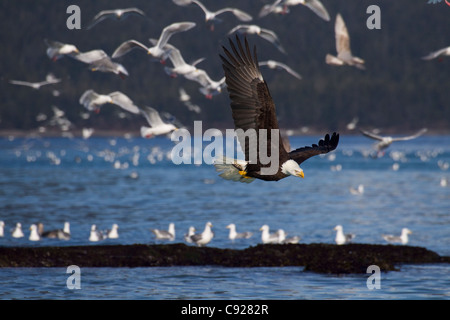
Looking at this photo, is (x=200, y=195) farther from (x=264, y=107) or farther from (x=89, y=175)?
(x=264, y=107)

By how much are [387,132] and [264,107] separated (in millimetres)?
149558

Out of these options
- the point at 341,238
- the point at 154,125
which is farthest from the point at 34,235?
the point at 341,238

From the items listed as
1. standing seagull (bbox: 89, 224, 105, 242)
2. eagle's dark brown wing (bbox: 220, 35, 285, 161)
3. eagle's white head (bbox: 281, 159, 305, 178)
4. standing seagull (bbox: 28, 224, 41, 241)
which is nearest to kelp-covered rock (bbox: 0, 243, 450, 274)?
standing seagull (bbox: 89, 224, 105, 242)

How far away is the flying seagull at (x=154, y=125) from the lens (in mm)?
20562

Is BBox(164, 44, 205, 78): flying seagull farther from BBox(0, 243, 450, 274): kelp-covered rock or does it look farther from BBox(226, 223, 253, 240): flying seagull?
BBox(226, 223, 253, 240): flying seagull

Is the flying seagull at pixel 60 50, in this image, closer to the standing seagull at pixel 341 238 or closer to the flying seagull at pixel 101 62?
the flying seagull at pixel 101 62

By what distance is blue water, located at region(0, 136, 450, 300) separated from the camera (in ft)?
58.3

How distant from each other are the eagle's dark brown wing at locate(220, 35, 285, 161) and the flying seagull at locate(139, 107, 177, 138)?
355 inches

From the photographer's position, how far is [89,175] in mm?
70875

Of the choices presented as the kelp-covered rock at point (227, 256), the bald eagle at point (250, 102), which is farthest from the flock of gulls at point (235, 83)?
the kelp-covered rock at point (227, 256)

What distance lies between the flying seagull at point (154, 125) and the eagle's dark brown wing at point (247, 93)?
9017 millimetres

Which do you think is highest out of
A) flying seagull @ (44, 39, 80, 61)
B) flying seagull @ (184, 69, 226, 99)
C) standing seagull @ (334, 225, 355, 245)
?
flying seagull @ (44, 39, 80, 61)

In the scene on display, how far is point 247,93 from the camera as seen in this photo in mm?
11609
